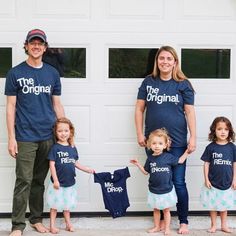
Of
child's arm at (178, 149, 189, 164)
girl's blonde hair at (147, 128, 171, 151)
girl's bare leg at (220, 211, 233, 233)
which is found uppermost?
girl's blonde hair at (147, 128, 171, 151)

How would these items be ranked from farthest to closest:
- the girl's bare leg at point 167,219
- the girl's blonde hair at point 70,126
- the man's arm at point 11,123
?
the girl's bare leg at point 167,219 < the girl's blonde hair at point 70,126 < the man's arm at point 11,123

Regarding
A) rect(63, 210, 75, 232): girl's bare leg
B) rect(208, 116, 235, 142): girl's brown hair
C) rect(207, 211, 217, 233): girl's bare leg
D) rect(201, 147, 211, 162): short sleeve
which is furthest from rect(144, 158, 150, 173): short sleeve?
rect(63, 210, 75, 232): girl's bare leg

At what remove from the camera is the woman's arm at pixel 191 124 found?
5363 millimetres

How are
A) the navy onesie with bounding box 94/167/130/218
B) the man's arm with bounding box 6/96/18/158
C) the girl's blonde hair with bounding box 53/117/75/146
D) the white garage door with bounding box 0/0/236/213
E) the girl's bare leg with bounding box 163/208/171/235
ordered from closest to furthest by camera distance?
the man's arm with bounding box 6/96/18/158 → the girl's blonde hair with bounding box 53/117/75/146 → the girl's bare leg with bounding box 163/208/171/235 → the navy onesie with bounding box 94/167/130/218 → the white garage door with bounding box 0/0/236/213

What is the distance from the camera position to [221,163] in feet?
17.3

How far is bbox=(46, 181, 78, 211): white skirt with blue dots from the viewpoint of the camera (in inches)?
206

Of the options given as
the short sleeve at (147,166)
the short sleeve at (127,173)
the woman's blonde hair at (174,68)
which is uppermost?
the woman's blonde hair at (174,68)

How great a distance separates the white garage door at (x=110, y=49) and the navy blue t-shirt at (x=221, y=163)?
498 mm

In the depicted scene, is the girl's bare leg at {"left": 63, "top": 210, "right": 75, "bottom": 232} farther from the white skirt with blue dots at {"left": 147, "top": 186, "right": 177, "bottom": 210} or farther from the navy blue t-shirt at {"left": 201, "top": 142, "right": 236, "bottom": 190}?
the navy blue t-shirt at {"left": 201, "top": 142, "right": 236, "bottom": 190}

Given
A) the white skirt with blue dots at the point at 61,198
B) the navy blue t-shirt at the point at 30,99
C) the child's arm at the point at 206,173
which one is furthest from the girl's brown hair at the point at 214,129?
the navy blue t-shirt at the point at 30,99

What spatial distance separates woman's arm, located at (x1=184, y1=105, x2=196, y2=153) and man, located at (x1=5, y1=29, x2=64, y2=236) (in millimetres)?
1235

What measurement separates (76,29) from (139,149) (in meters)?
1.32

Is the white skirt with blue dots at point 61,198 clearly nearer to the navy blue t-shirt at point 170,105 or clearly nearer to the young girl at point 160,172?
the young girl at point 160,172

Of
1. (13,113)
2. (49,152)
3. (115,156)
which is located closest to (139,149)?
(115,156)
